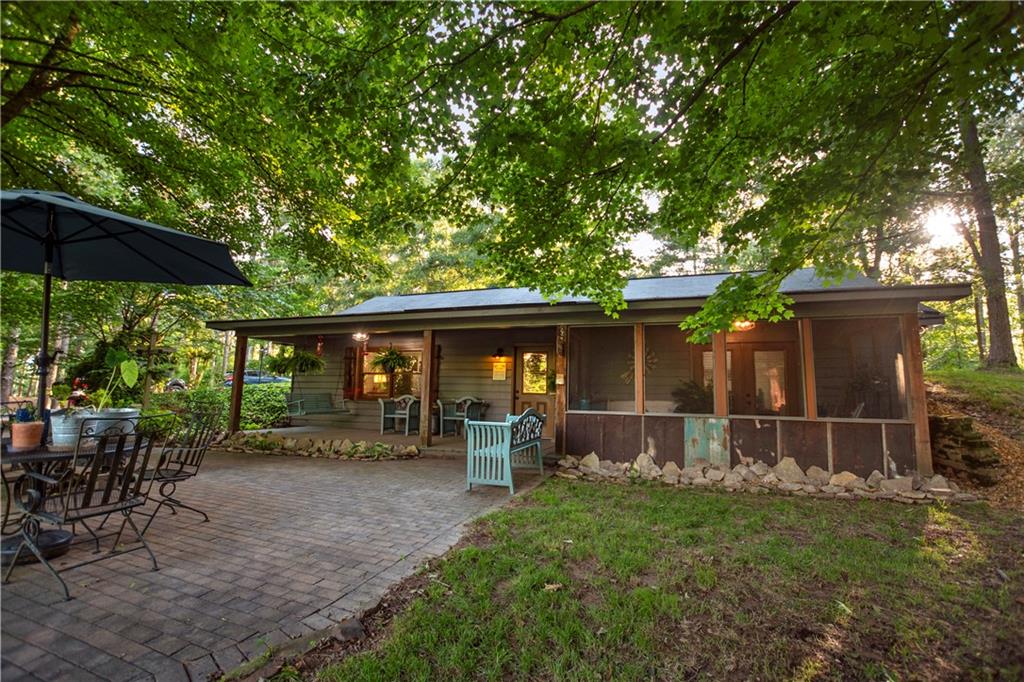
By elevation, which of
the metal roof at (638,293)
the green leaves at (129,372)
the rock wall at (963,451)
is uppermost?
the metal roof at (638,293)

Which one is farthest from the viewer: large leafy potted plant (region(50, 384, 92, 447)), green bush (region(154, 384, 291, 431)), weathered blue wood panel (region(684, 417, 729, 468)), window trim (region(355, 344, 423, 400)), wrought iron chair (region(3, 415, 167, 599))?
green bush (region(154, 384, 291, 431))

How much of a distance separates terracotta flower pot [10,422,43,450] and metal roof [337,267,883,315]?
4806 millimetres

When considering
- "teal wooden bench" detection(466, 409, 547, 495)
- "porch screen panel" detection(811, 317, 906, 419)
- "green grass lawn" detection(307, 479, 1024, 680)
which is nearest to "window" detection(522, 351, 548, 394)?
"teal wooden bench" detection(466, 409, 547, 495)

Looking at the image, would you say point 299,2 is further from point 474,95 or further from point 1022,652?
point 1022,652

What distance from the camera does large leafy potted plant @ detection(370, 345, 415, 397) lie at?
10469 millimetres

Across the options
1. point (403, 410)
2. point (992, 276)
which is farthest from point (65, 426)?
point (992, 276)

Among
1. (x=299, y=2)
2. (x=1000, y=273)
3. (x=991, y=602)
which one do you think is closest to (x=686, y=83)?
(x=299, y=2)

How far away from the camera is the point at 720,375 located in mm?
6297

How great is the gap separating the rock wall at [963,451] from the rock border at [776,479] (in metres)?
0.60

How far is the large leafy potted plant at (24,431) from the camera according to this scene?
282 centimetres

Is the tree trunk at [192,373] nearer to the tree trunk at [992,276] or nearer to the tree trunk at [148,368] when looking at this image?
the tree trunk at [148,368]

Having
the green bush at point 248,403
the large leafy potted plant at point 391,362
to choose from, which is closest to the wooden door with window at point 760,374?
the large leafy potted plant at point 391,362

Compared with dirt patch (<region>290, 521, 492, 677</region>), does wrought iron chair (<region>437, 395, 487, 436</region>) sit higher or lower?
higher

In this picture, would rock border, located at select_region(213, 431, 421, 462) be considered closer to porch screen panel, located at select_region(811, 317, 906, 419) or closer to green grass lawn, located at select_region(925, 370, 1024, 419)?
porch screen panel, located at select_region(811, 317, 906, 419)
